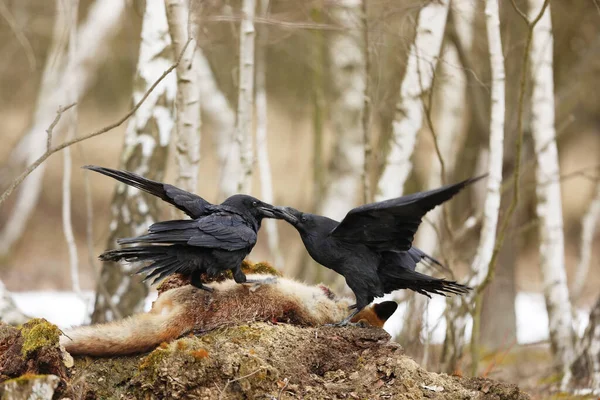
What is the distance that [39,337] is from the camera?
3.82 m

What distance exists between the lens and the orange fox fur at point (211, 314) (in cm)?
416

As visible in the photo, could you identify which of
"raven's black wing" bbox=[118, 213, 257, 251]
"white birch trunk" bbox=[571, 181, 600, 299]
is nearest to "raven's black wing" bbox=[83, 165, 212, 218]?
"raven's black wing" bbox=[118, 213, 257, 251]

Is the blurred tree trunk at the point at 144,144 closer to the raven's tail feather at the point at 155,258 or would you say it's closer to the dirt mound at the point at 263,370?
the raven's tail feather at the point at 155,258

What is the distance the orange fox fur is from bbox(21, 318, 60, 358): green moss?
0.25 m

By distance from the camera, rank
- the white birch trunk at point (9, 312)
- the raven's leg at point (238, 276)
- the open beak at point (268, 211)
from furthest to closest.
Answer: the white birch trunk at point (9, 312) → the open beak at point (268, 211) → the raven's leg at point (238, 276)

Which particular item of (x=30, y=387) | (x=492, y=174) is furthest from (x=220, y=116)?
(x=30, y=387)

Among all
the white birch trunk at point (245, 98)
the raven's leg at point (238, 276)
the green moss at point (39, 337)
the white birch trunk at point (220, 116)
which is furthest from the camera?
the white birch trunk at point (220, 116)

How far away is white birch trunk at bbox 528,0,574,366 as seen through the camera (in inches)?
339

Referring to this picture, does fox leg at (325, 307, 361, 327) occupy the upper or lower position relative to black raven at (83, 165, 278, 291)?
lower

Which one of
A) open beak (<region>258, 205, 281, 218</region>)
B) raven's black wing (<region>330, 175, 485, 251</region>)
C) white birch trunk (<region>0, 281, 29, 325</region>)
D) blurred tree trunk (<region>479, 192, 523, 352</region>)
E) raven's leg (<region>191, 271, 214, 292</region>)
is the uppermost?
blurred tree trunk (<region>479, 192, 523, 352</region>)

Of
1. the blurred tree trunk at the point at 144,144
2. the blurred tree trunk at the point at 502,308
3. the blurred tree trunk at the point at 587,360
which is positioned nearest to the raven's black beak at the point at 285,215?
the blurred tree trunk at the point at 144,144

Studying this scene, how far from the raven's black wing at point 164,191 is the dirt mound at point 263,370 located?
0.87 m

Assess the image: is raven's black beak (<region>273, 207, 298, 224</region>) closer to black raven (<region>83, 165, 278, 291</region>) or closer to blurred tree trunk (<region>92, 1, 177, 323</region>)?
black raven (<region>83, 165, 278, 291</region>)

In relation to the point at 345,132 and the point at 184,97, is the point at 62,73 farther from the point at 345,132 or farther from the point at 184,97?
the point at 184,97
